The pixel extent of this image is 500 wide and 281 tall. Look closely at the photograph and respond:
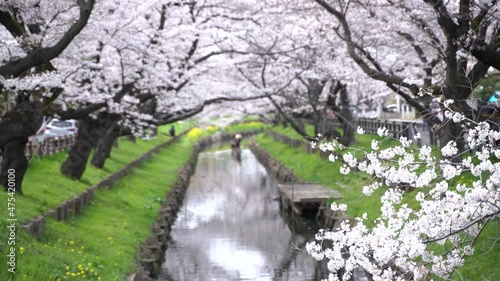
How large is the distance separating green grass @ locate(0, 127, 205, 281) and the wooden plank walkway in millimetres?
4259

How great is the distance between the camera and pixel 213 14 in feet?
65.5

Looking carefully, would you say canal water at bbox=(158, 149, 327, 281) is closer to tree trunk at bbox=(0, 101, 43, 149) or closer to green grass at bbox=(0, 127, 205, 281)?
green grass at bbox=(0, 127, 205, 281)

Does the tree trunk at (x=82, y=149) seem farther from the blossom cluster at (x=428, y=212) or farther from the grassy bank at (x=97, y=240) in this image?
the blossom cluster at (x=428, y=212)

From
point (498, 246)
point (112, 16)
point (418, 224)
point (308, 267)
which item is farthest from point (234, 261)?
point (418, 224)

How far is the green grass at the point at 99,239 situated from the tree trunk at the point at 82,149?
0.97 metres

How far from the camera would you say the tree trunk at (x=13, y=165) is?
1362cm

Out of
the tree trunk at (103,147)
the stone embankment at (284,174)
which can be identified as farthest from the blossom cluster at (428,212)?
the tree trunk at (103,147)

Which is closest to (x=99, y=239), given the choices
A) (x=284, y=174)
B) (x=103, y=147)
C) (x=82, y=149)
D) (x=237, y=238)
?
(x=237, y=238)

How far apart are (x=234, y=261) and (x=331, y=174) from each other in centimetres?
1031

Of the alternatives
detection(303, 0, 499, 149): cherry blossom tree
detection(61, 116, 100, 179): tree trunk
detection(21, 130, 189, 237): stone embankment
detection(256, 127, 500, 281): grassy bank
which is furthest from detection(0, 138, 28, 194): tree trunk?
detection(303, 0, 499, 149): cherry blossom tree

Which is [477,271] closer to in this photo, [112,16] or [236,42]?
[112,16]

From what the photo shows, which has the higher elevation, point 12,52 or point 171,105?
point 12,52

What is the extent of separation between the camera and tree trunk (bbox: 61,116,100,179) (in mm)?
19641

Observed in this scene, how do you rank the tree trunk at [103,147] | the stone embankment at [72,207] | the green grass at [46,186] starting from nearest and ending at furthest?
the stone embankment at [72,207]
the green grass at [46,186]
the tree trunk at [103,147]
